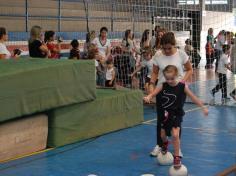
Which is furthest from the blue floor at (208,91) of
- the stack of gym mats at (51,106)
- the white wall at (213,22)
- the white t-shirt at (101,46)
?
the white wall at (213,22)

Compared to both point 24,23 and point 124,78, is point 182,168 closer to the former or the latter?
point 124,78

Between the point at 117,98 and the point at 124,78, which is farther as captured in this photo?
the point at 124,78

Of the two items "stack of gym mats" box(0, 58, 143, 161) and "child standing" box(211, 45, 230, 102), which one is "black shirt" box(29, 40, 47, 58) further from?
"child standing" box(211, 45, 230, 102)

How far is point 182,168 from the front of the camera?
498cm

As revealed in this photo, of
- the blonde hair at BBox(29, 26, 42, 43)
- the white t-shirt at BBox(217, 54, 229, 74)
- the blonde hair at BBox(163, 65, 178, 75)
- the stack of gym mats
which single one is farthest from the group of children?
the blonde hair at BBox(163, 65, 178, 75)

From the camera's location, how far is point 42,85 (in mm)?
6000

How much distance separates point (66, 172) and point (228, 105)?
18.1ft

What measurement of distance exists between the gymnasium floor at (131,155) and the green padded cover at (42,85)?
0.66 metres

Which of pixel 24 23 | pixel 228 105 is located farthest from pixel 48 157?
pixel 24 23

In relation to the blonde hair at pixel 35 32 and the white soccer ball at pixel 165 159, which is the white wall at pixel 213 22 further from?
the white soccer ball at pixel 165 159

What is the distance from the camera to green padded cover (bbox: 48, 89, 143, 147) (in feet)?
21.2

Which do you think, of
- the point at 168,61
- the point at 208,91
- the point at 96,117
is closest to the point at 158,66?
the point at 168,61

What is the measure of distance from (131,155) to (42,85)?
5.03ft

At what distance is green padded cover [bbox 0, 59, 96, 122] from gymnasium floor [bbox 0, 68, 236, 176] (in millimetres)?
658
